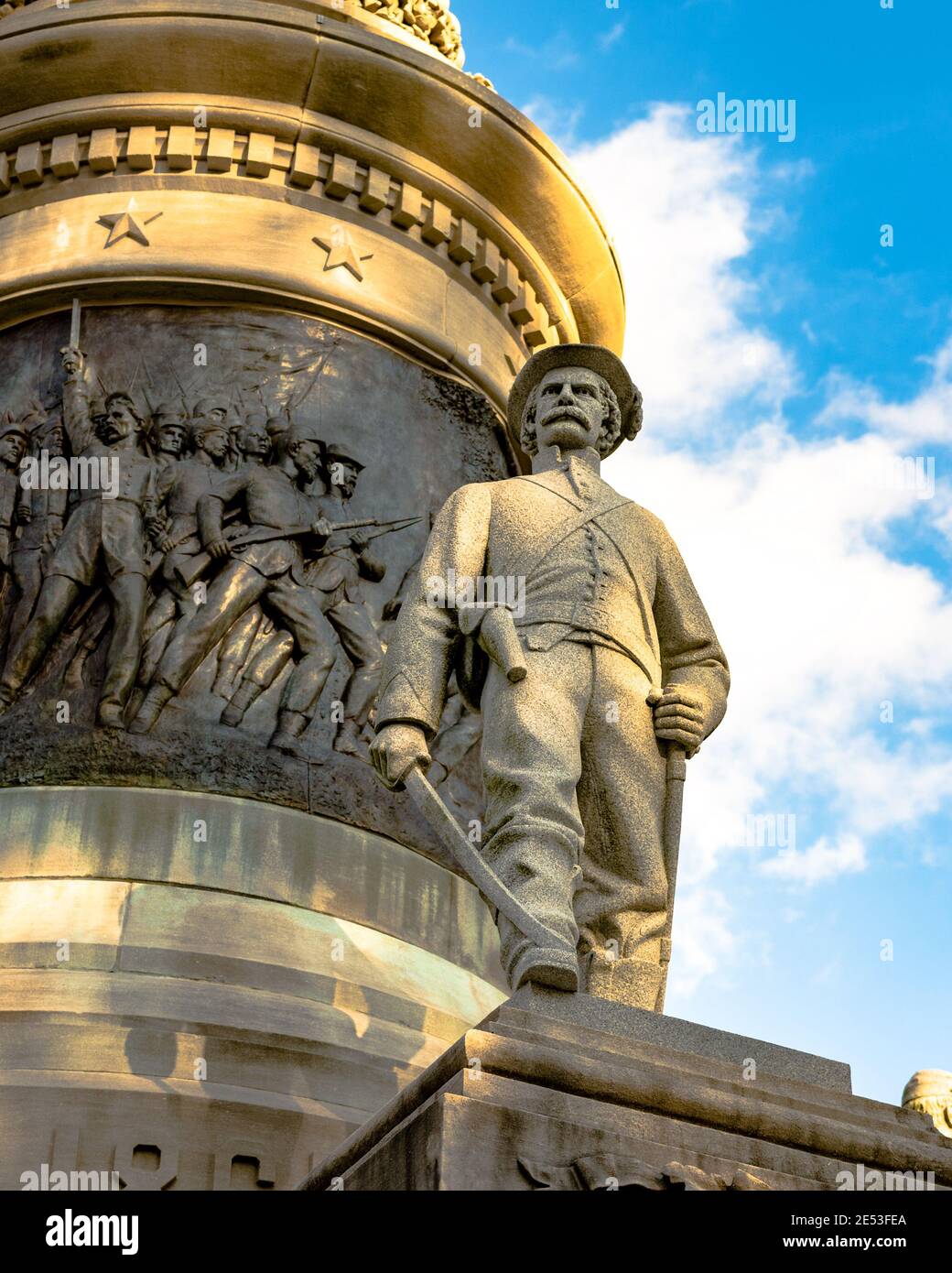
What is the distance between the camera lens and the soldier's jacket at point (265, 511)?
504 inches

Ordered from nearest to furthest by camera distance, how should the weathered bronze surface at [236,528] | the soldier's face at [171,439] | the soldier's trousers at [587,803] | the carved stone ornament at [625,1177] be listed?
1. the carved stone ornament at [625,1177]
2. the soldier's trousers at [587,803]
3. the weathered bronze surface at [236,528]
4. the soldier's face at [171,439]

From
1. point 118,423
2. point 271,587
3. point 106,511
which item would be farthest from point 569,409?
point 118,423

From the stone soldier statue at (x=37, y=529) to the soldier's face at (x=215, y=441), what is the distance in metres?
0.93

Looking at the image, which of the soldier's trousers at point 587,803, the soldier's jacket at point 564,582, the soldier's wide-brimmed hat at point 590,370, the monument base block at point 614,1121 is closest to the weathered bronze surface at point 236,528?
the soldier's jacket at point 564,582

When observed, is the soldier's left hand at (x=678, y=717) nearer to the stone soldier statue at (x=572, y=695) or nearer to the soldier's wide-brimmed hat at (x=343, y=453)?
the stone soldier statue at (x=572, y=695)

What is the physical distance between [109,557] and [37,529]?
2.14 ft

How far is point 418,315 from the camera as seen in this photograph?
14523 millimetres

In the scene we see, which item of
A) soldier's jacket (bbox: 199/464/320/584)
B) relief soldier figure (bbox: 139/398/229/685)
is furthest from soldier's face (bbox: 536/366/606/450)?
relief soldier figure (bbox: 139/398/229/685)

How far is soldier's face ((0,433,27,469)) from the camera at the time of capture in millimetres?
13297

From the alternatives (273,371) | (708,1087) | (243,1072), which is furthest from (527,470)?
(708,1087)

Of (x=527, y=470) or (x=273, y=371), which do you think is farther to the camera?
(x=527, y=470)

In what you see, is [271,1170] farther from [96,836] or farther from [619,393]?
[619,393]

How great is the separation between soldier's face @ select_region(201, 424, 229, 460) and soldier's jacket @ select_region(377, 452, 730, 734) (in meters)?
3.96

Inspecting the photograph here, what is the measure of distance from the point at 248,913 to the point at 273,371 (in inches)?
158
